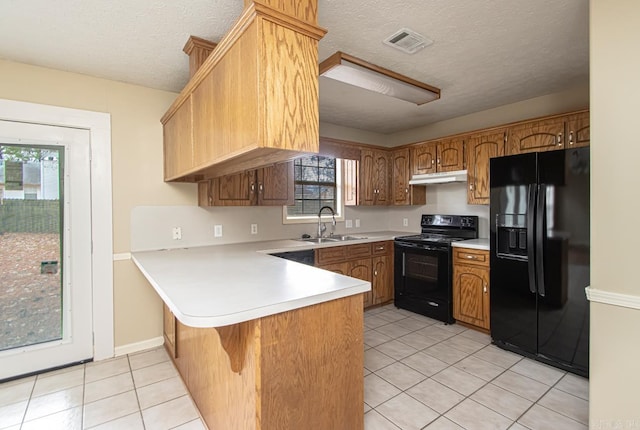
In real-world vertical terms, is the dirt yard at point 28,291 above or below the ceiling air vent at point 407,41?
below

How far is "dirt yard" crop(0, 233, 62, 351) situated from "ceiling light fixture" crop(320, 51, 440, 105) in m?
2.67

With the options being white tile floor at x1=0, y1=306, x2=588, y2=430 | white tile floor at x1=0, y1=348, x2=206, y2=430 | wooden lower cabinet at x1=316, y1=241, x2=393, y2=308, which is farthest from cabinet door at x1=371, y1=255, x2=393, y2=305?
white tile floor at x1=0, y1=348, x2=206, y2=430

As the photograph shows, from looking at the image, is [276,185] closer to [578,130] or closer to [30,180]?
[30,180]

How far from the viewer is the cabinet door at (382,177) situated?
4309mm

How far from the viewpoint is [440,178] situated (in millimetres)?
3705

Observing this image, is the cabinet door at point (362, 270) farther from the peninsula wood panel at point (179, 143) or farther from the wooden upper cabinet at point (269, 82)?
the wooden upper cabinet at point (269, 82)

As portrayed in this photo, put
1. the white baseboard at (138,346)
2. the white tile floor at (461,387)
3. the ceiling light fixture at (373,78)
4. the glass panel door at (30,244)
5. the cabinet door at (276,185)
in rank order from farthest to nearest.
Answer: the cabinet door at (276,185), the white baseboard at (138,346), the glass panel door at (30,244), the ceiling light fixture at (373,78), the white tile floor at (461,387)

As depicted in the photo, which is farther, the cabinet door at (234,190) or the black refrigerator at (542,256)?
the cabinet door at (234,190)

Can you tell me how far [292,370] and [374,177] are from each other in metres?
3.30

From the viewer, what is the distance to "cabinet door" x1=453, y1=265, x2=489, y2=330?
10.2 ft

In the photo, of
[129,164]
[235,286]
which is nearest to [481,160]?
[235,286]
